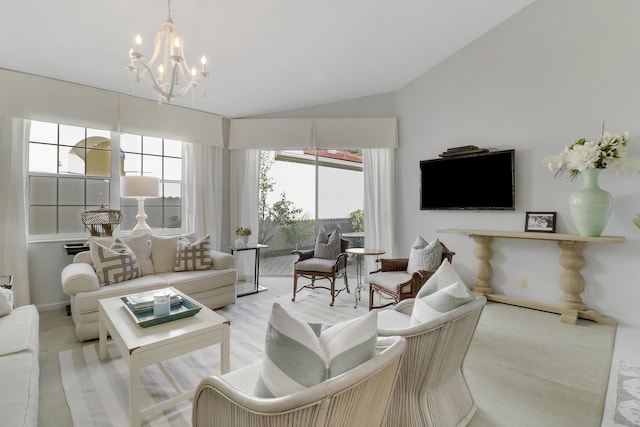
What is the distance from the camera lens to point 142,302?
2.15 m

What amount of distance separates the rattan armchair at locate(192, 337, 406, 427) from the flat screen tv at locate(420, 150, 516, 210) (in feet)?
11.3

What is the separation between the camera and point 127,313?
2104mm

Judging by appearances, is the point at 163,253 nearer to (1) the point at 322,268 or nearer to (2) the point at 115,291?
(2) the point at 115,291

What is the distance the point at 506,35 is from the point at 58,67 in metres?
5.18

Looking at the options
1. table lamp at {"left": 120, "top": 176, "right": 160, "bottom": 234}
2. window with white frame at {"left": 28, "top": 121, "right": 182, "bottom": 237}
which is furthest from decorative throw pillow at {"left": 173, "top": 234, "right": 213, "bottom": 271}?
window with white frame at {"left": 28, "top": 121, "right": 182, "bottom": 237}

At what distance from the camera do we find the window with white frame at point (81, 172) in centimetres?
352

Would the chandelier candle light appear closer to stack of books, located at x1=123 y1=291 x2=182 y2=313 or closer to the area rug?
the area rug

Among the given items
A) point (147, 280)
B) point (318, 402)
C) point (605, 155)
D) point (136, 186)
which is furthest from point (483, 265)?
point (136, 186)

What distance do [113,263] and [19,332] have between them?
1194 mm

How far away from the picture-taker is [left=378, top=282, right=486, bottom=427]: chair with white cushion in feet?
4.33

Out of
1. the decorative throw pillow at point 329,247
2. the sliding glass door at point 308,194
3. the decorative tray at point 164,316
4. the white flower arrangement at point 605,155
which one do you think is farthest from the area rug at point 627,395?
the sliding glass door at point 308,194

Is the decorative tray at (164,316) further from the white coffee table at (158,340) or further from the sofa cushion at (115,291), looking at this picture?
the sofa cushion at (115,291)

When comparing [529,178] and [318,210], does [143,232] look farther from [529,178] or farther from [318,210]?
[529,178]

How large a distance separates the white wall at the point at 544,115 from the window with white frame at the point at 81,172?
4.01 m
